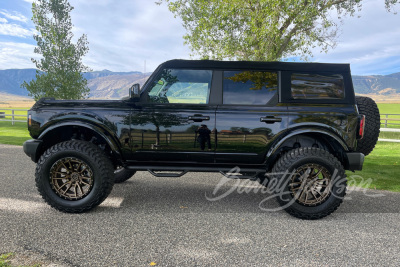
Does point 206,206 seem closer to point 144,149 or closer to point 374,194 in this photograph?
point 144,149

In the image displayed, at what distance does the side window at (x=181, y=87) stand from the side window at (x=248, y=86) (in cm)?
28

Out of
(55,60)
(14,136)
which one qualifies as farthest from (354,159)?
(55,60)

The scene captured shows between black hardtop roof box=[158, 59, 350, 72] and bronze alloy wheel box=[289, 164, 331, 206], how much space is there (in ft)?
4.41

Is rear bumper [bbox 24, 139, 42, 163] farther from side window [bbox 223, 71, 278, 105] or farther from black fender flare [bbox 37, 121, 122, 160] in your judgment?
side window [bbox 223, 71, 278, 105]

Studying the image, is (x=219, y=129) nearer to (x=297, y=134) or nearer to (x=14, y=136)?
(x=297, y=134)

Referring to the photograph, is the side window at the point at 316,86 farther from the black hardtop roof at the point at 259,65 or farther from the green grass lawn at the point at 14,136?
the green grass lawn at the point at 14,136

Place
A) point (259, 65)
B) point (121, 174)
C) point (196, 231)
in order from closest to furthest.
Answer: point (196, 231), point (259, 65), point (121, 174)

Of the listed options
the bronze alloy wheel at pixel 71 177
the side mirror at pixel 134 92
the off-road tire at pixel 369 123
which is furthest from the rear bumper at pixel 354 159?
the bronze alloy wheel at pixel 71 177

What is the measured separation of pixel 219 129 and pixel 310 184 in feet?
4.66

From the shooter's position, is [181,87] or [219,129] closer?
[219,129]

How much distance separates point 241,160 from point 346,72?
73.3 inches

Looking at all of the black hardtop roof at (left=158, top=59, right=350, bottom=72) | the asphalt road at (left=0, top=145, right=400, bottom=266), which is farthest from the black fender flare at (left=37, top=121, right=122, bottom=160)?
the black hardtop roof at (left=158, top=59, right=350, bottom=72)

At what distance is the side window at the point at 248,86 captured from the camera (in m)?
4.09

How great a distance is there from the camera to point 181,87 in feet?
13.8
